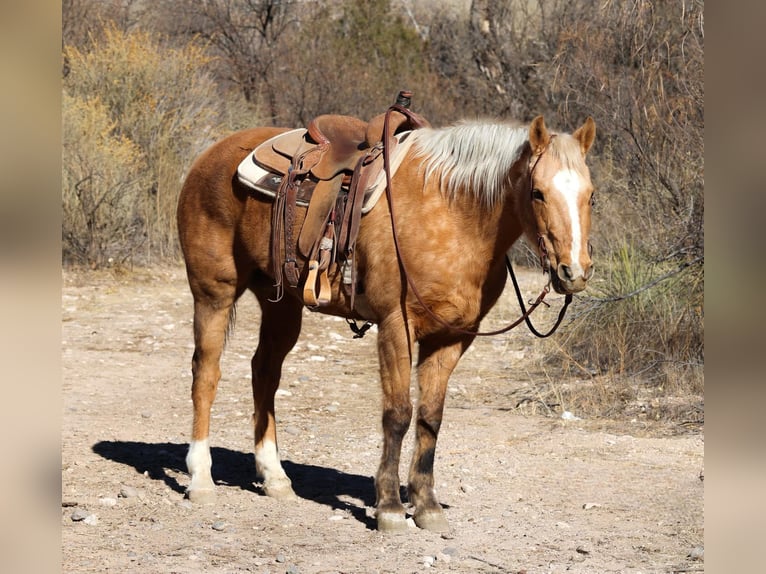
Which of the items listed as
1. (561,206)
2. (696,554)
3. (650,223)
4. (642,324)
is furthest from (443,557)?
(650,223)

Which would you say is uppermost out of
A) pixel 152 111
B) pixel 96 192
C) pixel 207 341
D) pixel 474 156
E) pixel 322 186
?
pixel 152 111

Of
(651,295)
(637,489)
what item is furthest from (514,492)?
(651,295)

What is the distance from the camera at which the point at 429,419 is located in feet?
16.4

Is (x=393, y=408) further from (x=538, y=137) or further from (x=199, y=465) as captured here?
(x=538, y=137)

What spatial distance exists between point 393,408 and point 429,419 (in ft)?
0.76

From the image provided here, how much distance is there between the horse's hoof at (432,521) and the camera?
4.96 metres

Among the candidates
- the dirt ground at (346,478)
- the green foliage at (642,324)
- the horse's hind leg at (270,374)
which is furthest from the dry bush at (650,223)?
the horse's hind leg at (270,374)

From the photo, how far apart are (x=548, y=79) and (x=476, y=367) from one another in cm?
758

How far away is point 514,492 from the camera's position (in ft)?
18.8

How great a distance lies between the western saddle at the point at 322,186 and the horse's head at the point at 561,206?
0.93 metres

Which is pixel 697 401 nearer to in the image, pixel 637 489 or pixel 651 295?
pixel 651 295

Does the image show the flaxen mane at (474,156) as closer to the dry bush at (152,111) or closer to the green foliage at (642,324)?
the green foliage at (642,324)

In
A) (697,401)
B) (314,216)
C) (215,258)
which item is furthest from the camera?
(697,401)
